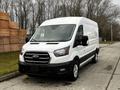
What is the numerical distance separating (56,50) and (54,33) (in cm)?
152

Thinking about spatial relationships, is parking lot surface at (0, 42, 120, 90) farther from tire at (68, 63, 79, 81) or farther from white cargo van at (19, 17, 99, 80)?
white cargo van at (19, 17, 99, 80)

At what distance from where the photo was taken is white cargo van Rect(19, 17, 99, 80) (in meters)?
8.25

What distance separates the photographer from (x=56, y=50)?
8.30 metres

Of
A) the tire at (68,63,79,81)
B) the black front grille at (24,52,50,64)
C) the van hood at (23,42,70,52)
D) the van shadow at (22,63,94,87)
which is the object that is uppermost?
the van hood at (23,42,70,52)

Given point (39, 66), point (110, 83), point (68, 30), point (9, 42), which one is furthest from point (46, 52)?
point (9, 42)

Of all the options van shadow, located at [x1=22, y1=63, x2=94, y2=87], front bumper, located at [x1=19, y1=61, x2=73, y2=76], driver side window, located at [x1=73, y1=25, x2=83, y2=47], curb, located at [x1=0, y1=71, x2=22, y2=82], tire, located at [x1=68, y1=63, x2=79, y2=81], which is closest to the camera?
front bumper, located at [x1=19, y1=61, x2=73, y2=76]

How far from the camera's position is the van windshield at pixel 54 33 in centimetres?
927

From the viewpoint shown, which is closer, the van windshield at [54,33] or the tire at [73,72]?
the tire at [73,72]

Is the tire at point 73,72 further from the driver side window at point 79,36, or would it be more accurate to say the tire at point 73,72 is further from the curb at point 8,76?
the curb at point 8,76

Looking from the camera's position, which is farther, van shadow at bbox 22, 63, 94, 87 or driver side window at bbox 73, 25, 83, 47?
driver side window at bbox 73, 25, 83, 47

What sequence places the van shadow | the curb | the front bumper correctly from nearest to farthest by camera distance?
the front bumper, the van shadow, the curb

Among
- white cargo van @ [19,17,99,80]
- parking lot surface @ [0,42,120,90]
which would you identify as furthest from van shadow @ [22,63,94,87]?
white cargo van @ [19,17,99,80]

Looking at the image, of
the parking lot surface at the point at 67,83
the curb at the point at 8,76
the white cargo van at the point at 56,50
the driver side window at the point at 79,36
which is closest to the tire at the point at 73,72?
the white cargo van at the point at 56,50

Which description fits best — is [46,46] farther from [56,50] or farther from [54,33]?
[54,33]
